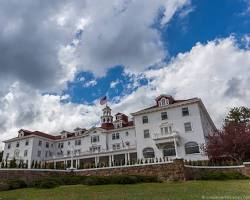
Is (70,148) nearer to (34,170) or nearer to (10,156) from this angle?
(10,156)

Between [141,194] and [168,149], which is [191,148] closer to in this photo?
[168,149]

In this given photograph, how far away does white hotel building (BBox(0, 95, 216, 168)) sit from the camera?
3616cm

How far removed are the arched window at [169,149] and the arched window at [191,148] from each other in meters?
2.14

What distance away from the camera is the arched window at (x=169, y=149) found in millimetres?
36625

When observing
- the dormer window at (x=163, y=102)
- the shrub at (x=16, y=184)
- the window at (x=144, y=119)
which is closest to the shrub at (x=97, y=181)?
the shrub at (x=16, y=184)

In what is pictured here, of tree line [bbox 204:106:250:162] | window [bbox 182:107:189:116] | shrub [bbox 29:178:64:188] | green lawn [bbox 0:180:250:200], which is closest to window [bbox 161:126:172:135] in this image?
window [bbox 182:107:189:116]

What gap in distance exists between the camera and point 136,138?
40.3 meters

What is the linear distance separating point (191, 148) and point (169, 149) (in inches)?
132

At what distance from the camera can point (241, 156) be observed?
2667 cm

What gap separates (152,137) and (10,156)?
34.3 metres

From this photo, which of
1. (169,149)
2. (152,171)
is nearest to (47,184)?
(152,171)

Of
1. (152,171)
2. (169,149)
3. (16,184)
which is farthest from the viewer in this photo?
(169,149)

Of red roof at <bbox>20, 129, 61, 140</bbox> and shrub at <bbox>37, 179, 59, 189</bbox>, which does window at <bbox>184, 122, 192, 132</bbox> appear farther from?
red roof at <bbox>20, 129, 61, 140</bbox>

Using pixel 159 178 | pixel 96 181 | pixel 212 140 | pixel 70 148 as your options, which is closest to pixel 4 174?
pixel 96 181
